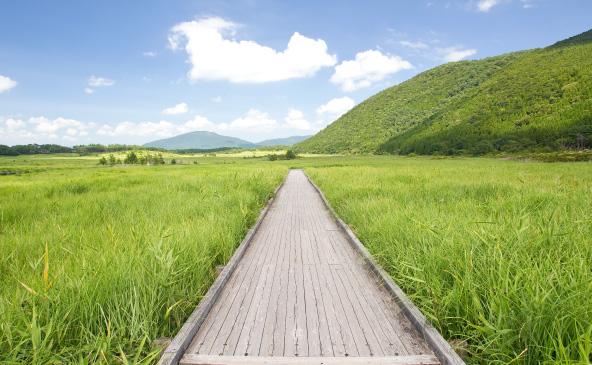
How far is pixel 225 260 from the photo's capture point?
13.7ft

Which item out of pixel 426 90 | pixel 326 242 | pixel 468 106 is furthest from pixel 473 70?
pixel 326 242

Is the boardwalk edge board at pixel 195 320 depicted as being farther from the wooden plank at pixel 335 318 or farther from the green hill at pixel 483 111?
the green hill at pixel 483 111

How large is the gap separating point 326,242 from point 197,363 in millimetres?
3643

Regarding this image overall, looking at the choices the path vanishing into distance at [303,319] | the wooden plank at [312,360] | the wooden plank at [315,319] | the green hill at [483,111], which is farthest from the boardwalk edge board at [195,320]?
the green hill at [483,111]

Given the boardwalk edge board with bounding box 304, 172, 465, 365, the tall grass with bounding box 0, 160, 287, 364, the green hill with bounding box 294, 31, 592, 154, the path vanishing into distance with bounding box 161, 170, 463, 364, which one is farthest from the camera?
the green hill with bounding box 294, 31, 592, 154

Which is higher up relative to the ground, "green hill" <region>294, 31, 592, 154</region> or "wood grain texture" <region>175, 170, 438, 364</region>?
"green hill" <region>294, 31, 592, 154</region>

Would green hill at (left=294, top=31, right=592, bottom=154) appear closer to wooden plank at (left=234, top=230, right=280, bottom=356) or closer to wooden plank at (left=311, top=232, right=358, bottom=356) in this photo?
wooden plank at (left=311, top=232, right=358, bottom=356)

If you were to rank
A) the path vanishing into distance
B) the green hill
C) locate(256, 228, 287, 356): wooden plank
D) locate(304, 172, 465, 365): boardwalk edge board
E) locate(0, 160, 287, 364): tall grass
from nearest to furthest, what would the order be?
locate(0, 160, 287, 364): tall grass
locate(304, 172, 465, 365): boardwalk edge board
the path vanishing into distance
locate(256, 228, 287, 356): wooden plank
the green hill

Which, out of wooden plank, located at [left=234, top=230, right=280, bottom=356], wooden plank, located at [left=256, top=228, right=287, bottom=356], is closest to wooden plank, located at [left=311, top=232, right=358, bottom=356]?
wooden plank, located at [left=256, top=228, right=287, bottom=356]

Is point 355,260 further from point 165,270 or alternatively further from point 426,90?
point 426,90

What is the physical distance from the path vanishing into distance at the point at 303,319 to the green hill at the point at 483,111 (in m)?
74.0

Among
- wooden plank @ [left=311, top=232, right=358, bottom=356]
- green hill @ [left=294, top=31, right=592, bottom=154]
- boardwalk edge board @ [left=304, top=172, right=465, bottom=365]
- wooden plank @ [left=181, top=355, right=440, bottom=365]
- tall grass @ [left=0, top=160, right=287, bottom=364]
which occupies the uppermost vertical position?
green hill @ [left=294, top=31, right=592, bottom=154]

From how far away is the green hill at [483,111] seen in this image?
61.4 m

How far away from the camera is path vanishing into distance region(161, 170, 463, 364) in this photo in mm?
2215
